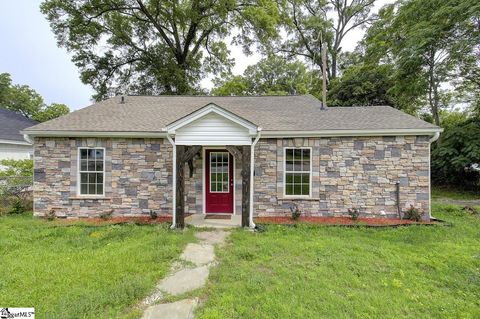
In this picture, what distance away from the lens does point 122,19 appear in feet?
61.6

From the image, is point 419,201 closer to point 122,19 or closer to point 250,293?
point 250,293

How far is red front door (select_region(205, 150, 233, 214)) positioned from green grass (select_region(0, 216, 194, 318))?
1.77m

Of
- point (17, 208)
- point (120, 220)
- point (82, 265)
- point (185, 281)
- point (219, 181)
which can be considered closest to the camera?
point (185, 281)

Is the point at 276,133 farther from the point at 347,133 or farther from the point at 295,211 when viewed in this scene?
the point at 295,211

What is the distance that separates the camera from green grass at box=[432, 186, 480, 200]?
1108 cm

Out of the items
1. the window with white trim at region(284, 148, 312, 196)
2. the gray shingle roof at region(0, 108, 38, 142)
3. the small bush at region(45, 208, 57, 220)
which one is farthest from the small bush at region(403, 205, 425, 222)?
the gray shingle roof at region(0, 108, 38, 142)

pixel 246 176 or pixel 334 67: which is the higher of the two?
pixel 334 67

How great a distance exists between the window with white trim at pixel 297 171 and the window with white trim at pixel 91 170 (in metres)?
5.87

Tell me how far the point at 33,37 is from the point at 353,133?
16.4 meters

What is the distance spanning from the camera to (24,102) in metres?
32.5

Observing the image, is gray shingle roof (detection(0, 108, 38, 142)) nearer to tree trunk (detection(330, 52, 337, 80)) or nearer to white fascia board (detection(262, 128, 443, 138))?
white fascia board (detection(262, 128, 443, 138))

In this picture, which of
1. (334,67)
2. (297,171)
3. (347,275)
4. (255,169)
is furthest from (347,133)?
(334,67)

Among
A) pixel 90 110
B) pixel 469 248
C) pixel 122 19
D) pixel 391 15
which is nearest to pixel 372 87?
pixel 391 15

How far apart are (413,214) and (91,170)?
997 centimetres
